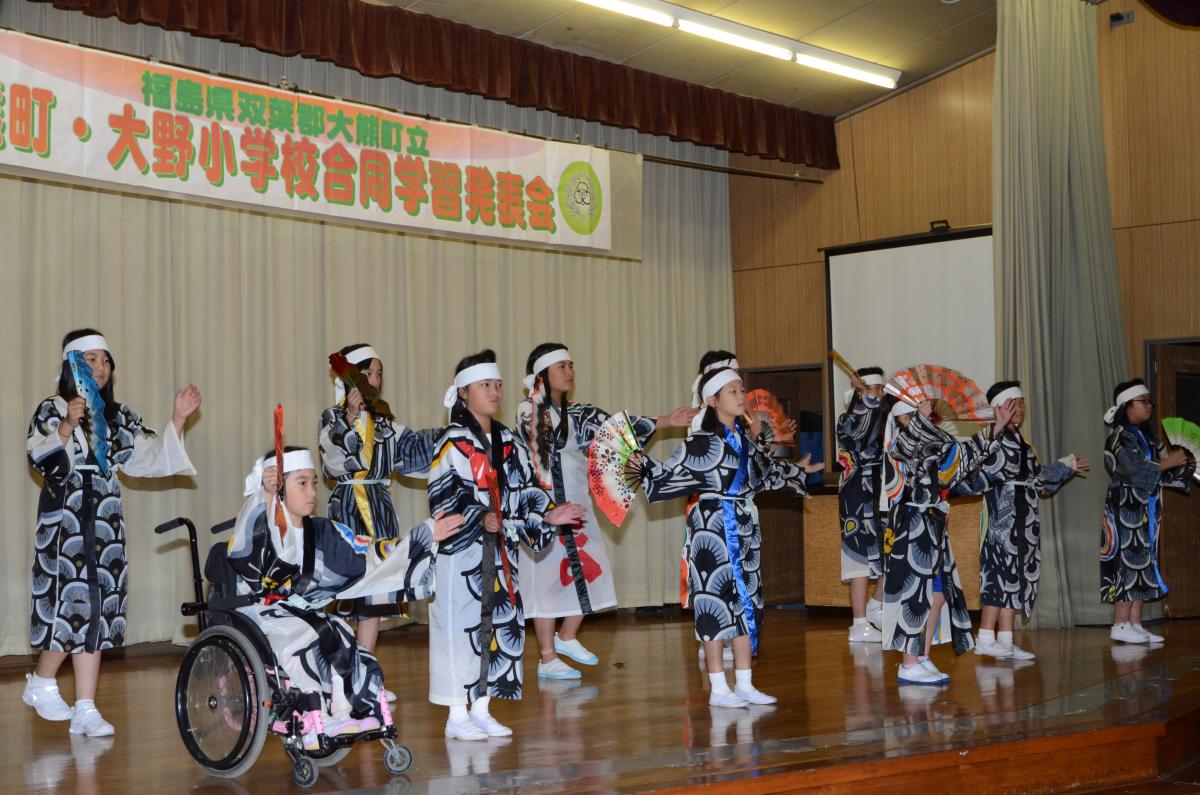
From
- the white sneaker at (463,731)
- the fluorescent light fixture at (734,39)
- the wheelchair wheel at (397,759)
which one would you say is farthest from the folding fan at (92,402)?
the fluorescent light fixture at (734,39)

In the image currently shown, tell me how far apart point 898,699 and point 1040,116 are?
4.00 m

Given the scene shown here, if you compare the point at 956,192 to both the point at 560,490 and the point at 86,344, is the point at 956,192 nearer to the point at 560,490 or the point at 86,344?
the point at 560,490

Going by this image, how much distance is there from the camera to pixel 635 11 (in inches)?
295

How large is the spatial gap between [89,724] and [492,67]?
479 centimetres

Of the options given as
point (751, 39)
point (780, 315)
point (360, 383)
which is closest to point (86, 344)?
point (360, 383)

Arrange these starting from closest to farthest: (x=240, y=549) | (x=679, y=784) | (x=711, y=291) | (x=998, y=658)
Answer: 1. (x=679, y=784)
2. (x=240, y=549)
3. (x=998, y=658)
4. (x=711, y=291)

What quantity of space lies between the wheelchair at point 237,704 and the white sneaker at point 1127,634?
4.55 m

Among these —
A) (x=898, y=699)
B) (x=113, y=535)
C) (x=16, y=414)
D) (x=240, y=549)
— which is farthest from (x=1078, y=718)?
(x=16, y=414)

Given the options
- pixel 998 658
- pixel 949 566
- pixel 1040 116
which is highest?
pixel 1040 116

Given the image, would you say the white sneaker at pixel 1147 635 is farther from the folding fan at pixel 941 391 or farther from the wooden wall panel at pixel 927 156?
the wooden wall panel at pixel 927 156

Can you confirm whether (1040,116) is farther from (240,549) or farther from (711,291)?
(240,549)

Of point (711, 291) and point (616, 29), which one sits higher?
point (616, 29)

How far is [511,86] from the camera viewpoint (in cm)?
795

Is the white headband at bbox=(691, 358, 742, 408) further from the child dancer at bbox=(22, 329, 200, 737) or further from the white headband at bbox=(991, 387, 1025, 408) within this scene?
the child dancer at bbox=(22, 329, 200, 737)
